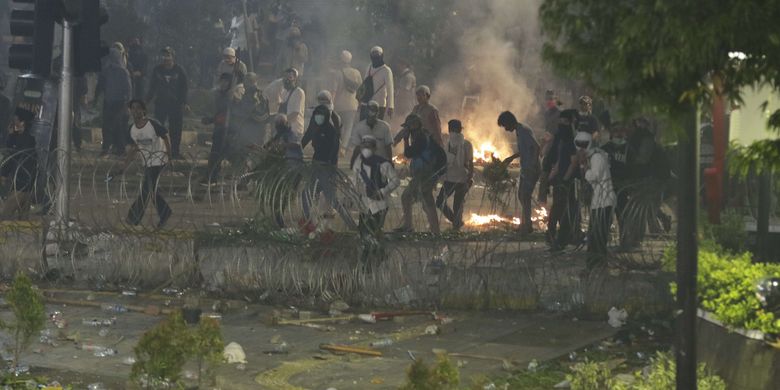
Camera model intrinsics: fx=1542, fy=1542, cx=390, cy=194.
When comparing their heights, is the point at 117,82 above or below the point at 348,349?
above

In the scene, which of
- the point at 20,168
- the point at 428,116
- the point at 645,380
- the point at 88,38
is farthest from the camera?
the point at 428,116

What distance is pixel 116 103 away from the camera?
23891mm

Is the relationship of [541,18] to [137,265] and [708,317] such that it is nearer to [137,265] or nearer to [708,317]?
[708,317]

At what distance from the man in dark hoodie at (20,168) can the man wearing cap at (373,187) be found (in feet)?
9.98

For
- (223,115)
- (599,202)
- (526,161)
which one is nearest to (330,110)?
(223,115)

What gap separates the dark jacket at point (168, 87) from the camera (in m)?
23.4

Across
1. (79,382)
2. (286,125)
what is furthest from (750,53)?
(286,125)

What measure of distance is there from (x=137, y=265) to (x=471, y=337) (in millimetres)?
3455

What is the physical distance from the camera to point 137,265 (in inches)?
532

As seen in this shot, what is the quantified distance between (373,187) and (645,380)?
5.40 m

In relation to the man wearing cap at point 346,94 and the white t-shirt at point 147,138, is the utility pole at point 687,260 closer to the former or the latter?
the white t-shirt at point 147,138

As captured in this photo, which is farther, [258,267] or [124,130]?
[124,130]

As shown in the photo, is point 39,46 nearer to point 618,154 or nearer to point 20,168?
point 20,168

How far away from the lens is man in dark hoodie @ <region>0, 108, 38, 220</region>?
14.6m
